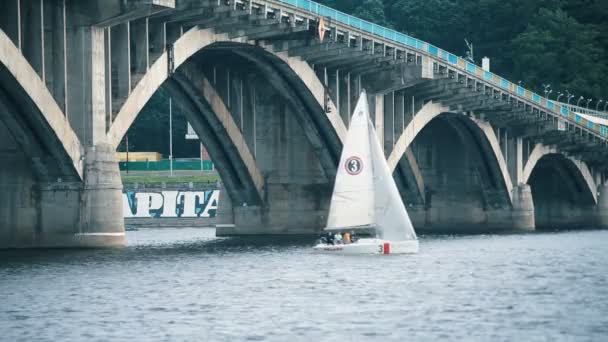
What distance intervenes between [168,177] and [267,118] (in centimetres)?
7132

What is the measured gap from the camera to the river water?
163 feet

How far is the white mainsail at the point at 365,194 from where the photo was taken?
90375 millimetres

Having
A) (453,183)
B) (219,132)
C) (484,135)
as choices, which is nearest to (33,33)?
(219,132)

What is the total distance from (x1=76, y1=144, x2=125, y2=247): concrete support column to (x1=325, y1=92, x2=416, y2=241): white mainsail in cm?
1395

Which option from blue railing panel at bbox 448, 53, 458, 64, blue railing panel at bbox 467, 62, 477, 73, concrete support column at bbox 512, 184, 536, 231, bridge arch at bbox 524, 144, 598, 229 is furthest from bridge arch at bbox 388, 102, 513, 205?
bridge arch at bbox 524, 144, 598, 229

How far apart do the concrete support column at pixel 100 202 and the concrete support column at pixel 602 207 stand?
8663cm

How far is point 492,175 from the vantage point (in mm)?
147250

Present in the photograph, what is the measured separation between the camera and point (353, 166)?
9275 cm

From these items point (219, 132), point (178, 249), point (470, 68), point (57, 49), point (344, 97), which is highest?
point (470, 68)

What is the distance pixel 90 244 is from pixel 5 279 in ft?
42.5

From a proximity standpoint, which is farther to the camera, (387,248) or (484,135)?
(484,135)

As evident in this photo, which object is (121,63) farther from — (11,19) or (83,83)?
(11,19)

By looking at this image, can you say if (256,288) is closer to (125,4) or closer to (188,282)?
(188,282)

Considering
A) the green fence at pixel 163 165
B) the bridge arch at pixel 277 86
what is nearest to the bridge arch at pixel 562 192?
the bridge arch at pixel 277 86
